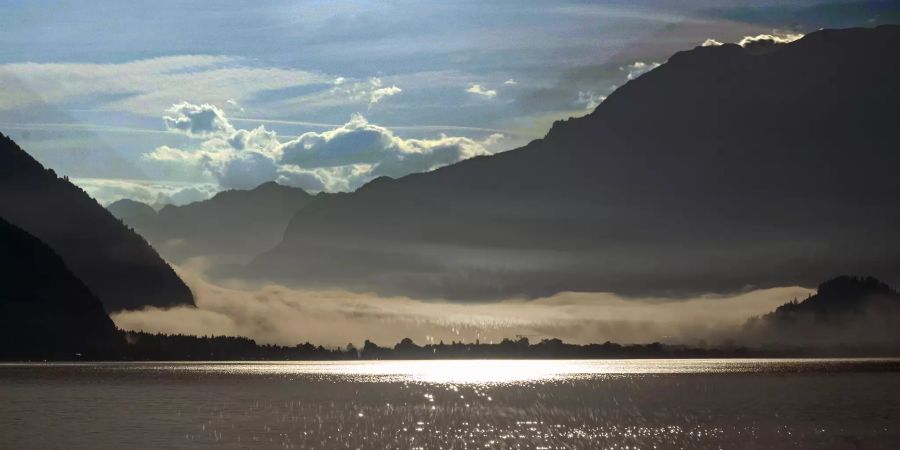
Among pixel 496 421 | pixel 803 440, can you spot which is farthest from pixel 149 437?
pixel 803 440

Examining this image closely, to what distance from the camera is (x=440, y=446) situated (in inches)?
5871

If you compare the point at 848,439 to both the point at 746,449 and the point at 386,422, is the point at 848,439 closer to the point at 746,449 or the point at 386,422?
the point at 746,449

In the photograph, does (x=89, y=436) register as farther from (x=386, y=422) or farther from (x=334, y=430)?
(x=386, y=422)

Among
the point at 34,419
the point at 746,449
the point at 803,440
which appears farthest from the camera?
the point at 34,419

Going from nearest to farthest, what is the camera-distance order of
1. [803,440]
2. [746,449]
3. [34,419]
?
[746,449], [803,440], [34,419]

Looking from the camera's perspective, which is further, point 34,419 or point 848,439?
point 34,419

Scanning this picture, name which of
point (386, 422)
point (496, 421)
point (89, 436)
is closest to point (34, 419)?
point (89, 436)

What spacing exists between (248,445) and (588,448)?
→ 134ft

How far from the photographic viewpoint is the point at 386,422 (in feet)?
642

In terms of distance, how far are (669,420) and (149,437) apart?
279 ft

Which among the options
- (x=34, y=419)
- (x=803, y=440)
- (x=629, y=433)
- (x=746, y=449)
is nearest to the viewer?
(x=746, y=449)

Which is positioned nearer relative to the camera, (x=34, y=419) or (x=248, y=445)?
(x=248, y=445)

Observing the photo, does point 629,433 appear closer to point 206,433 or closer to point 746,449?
point 746,449

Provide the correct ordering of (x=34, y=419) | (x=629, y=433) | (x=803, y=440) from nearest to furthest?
1. (x=803, y=440)
2. (x=629, y=433)
3. (x=34, y=419)
